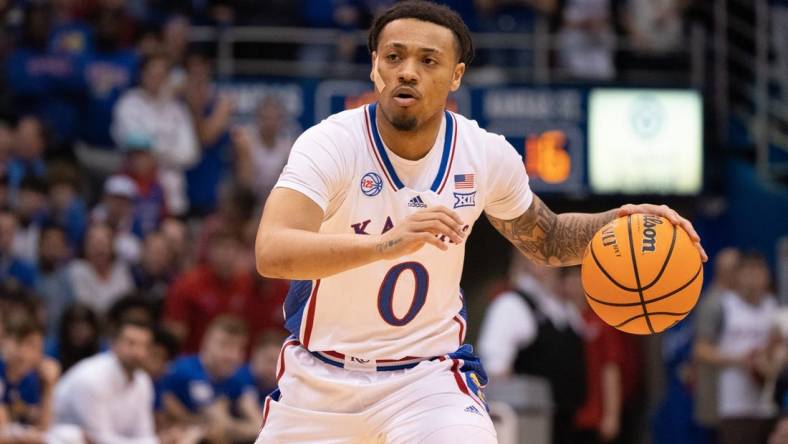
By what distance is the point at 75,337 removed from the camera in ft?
37.8

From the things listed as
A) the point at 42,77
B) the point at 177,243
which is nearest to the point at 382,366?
the point at 177,243

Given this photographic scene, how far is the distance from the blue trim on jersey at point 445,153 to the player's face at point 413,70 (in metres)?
0.17

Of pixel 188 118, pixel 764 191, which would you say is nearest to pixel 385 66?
pixel 188 118

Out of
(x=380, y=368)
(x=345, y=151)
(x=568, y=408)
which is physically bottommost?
(x=568, y=408)

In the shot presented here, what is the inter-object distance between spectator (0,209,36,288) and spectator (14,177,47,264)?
0.30 meters

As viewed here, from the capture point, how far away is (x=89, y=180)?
14500 millimetres

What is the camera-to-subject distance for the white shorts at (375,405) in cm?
532

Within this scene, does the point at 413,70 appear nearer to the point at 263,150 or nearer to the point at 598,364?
the point at 598,364

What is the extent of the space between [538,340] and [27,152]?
5.41 meters

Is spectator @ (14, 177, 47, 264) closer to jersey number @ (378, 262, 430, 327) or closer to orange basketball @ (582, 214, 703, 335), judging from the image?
jersey number @ (378, 262, 430, 327)

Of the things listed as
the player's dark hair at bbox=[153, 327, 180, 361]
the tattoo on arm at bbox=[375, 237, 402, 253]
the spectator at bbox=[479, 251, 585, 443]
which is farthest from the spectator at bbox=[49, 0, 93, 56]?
the tattoo on arm at bbox=[375, 237, 402, 253]

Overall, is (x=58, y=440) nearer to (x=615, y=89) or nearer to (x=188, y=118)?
(x=188, y=118)

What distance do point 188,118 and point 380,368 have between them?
9.37 m

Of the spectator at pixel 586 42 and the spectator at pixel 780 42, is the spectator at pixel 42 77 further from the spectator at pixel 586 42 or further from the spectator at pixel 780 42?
the spectator at pixel 780 42
